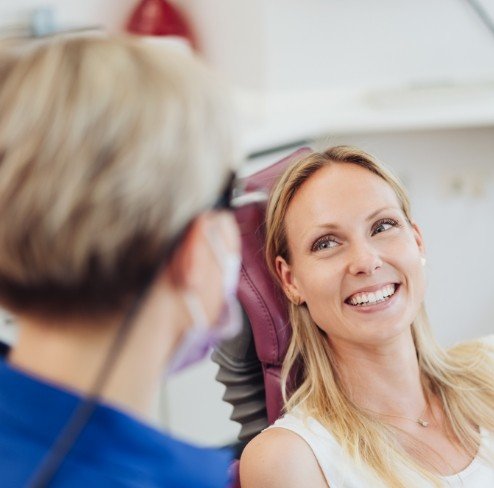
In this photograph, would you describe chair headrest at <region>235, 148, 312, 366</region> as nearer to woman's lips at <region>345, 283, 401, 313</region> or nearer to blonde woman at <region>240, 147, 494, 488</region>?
blonde woman at <region>240, 147, 494, 488</region>

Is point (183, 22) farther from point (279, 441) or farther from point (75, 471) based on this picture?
point (75, 471)

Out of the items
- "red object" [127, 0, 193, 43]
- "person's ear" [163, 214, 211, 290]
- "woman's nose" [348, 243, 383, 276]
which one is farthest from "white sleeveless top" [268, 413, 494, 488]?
"red object" [127, 0, 193, 43]

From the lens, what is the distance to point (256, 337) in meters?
1.52

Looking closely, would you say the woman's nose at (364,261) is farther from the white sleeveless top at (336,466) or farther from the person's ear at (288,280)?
the white sleeveless top at (336,466)

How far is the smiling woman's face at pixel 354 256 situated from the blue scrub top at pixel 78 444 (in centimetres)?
67

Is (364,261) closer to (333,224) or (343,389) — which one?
(333,224)

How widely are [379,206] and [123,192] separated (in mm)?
802

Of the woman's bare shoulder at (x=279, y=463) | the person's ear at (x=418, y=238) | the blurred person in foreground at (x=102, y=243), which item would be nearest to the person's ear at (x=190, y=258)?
the blurred person in foreground at (x=102, y=243)

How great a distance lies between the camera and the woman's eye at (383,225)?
1.43 m

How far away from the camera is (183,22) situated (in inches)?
115

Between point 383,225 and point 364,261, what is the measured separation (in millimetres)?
101

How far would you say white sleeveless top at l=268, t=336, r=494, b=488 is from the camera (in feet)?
4.28

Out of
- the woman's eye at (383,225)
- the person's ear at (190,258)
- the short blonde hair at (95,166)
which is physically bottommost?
the woman's eye at (383,225)

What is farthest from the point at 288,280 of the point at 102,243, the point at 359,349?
the point at 102,243
